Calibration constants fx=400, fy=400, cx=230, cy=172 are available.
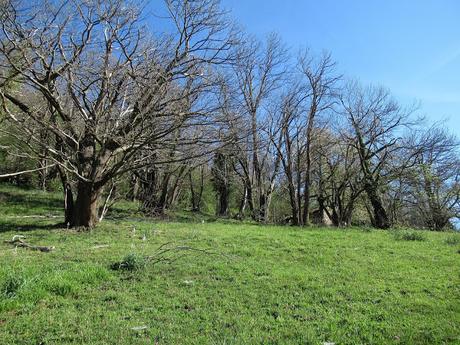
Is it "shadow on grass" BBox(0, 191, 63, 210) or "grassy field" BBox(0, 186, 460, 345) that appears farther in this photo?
"shadow on grass" BBox(0, 191, 63, 210)

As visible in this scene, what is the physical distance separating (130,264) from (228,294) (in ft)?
6.14

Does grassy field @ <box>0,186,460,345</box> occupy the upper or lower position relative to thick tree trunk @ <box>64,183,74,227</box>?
lower

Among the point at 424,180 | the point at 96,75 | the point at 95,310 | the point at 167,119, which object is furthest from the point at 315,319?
the point at 424,180

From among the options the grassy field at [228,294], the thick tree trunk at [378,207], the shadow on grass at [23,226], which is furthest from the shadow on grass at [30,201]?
the thick tree trunk at [378,207]

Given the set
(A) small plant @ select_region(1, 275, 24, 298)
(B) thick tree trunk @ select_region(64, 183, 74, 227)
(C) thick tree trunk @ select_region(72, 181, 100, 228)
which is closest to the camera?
(A) small plant @ select_region(1, 275, 24, 298)

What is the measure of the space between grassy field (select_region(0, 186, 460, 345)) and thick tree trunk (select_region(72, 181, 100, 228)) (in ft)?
6.43

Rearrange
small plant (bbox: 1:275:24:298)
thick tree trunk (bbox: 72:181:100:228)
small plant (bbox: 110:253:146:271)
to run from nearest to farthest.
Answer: small plant (bbox: 1:275:24:298), small plant (bbox: 110:253:146:271), thick tree trunk (bbox: 72:181:100:228)

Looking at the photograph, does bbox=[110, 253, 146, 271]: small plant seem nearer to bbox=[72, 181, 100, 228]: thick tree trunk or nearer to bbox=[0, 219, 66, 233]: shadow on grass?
bbox=[72, 181, 100, 228]: thick tree trunk

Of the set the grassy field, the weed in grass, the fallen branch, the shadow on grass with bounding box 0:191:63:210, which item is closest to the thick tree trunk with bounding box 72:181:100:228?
the grassy field

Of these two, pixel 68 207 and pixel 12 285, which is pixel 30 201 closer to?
pixel 68 207

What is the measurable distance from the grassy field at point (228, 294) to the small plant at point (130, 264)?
0.07ft

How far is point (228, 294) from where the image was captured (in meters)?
5.54

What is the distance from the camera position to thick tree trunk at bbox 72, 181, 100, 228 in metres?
11.3

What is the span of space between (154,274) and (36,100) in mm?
9263
